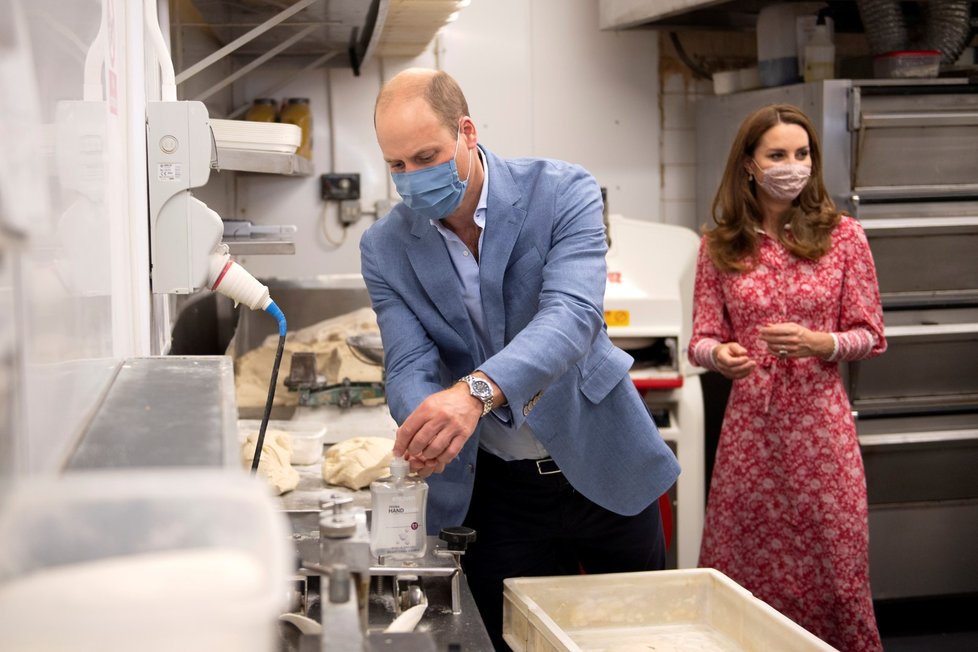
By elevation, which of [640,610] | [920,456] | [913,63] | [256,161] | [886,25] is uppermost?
[886,25]

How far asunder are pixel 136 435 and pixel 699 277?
7.78ft

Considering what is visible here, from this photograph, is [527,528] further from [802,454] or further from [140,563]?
[140,563]

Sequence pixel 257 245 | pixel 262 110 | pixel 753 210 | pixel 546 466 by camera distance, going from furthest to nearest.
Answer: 1. pixel 262 110
2. pixel 753 210
3. pixel 257 245
4. pixel 546 466

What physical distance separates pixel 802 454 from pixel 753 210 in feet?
2.28

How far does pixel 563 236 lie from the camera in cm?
192

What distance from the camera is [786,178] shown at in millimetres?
2842

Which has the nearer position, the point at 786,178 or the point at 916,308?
the point at 786,178

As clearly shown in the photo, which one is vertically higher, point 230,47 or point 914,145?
point 230,47

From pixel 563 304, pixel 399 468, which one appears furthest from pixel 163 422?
pixel 563 304

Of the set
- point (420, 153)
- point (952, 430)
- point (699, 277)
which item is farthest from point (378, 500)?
point (952, 430)

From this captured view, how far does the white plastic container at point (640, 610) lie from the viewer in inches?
65.6

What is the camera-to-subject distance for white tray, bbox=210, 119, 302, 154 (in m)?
2.50

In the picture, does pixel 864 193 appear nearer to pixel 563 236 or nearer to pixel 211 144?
pixel 563 236

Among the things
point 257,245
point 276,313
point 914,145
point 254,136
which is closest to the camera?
point 276,313
